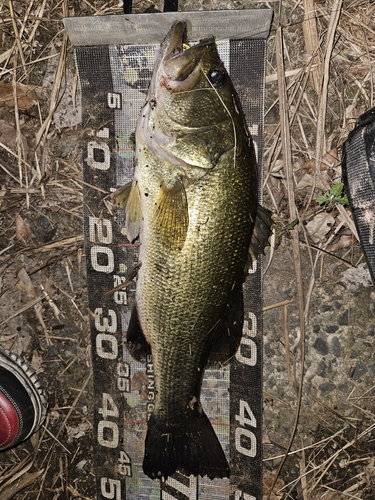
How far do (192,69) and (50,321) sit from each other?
5.87 feet

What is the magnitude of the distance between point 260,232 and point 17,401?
1851 millimetres

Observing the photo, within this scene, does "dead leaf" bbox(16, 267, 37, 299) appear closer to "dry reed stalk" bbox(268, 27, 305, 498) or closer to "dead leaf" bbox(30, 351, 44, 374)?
"dead leaf" bbox(30, 351, 44, 374)

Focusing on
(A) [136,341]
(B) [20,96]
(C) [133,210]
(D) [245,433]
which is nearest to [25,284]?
(A) [136,341]

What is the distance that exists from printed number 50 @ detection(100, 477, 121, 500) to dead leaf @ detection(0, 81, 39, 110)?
241cm

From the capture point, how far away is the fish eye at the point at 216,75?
2127 millimetres

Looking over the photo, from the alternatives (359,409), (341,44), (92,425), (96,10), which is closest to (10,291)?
(92,425)

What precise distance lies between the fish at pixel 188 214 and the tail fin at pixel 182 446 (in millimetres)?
76

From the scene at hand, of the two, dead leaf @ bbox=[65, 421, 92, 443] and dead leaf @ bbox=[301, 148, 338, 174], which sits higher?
dead leaf @ bbox=[301, 148, 338, 174]

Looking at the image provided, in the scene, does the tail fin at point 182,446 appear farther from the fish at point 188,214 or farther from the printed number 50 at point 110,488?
the printed number 50 at point 110,488

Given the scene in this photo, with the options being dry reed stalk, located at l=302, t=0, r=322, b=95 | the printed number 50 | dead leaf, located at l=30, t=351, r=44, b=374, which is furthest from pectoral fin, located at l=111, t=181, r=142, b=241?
the printed number 50

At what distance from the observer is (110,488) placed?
2.86m

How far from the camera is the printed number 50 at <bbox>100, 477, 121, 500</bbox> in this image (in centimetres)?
285

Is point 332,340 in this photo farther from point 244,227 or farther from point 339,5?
point 339,5

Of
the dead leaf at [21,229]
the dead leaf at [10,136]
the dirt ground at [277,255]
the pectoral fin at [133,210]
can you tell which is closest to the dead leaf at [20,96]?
the dirt ground at [277,255]
